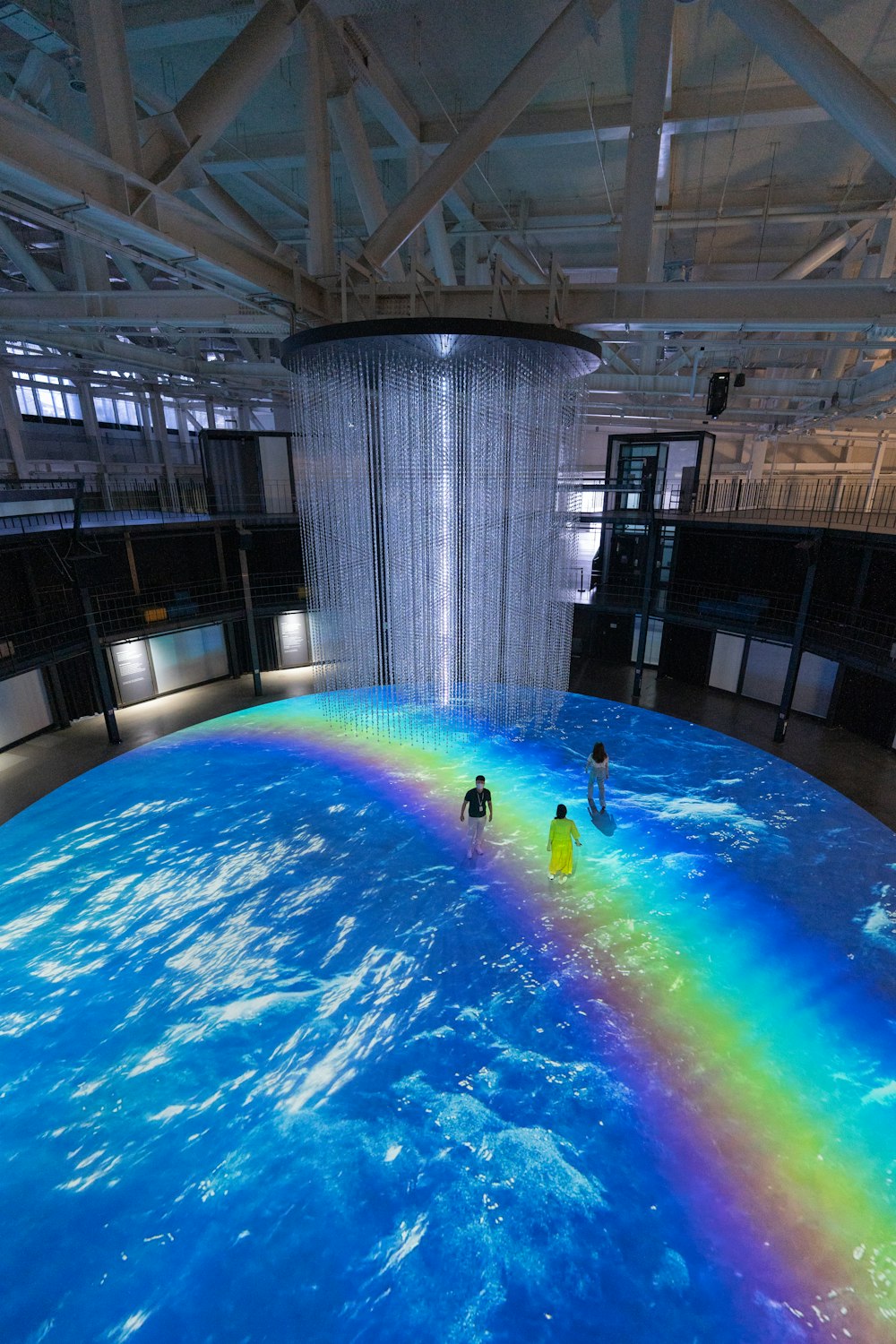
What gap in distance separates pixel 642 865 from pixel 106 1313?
7.90 m

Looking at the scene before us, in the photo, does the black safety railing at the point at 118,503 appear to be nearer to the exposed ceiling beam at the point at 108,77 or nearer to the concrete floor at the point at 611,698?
the concrete floor at the point at 611,698

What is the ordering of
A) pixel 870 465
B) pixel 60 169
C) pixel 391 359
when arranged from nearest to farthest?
pixel 60 169
pixel 391 359
pixel 870 465

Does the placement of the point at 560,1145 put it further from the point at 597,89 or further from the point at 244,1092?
the point at 597,89

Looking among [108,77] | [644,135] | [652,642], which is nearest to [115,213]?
[108,77]

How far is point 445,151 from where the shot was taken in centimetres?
969

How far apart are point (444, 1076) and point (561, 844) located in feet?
12.0

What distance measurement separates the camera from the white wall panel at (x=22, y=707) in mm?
13914

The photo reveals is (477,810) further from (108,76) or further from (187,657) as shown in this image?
(187,657)

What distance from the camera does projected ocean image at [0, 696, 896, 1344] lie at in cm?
475

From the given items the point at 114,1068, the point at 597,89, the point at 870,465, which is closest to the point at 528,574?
the point at 597,89

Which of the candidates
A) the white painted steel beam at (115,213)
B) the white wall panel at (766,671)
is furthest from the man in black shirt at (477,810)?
the white wall panel at (766,671)

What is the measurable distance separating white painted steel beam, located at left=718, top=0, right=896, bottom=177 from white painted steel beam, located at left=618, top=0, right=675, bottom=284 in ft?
3.19

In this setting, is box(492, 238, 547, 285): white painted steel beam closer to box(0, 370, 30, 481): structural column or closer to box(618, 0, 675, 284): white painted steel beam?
box(618, 0, 675, 284): white painted steel beam

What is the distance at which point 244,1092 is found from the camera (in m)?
6.27
